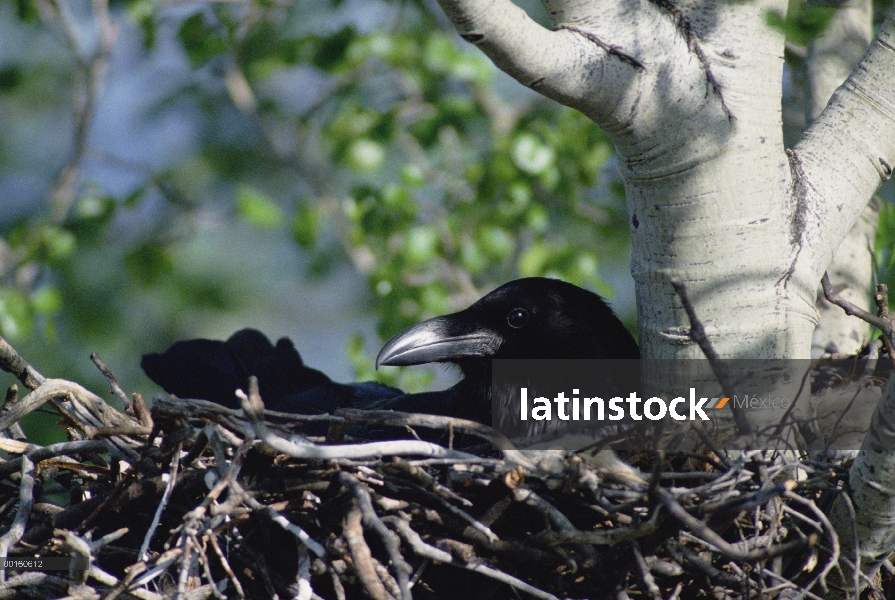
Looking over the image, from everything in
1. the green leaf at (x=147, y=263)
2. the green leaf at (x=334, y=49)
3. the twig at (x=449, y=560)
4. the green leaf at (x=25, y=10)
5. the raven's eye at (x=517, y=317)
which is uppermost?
the green leaf at (x=25, y=10)

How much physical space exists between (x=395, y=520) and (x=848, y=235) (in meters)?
2.27

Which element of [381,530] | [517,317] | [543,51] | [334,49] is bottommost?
[381,530]

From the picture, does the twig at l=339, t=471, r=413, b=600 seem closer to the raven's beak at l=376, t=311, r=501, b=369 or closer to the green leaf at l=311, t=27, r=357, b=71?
the raven's beak at l=376, t=311, r=501, b=369

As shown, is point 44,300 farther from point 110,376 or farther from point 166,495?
point 166,495

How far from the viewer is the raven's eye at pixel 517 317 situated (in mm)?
3264

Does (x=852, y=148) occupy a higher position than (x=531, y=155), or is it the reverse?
(x=531, y=155)

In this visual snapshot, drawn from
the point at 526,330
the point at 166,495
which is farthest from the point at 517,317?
the point at 166,495

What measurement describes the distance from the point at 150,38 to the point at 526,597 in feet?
14.2

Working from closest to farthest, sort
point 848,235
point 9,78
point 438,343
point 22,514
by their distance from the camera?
point 22,514, point 438,343, point 848,235, point 9,78

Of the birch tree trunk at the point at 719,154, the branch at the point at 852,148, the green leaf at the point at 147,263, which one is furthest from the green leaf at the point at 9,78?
the branch at the point at 852,148

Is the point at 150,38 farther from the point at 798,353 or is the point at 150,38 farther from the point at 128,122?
the point at 798,353

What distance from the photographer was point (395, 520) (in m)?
2.16

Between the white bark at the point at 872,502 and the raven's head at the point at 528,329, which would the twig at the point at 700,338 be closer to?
the white bark at the point at 872,502

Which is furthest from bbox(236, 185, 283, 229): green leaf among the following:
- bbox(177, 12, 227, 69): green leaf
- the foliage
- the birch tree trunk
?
the birch tree trunk
